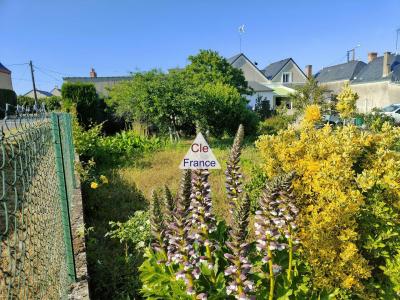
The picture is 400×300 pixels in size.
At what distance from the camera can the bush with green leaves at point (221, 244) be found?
68.5 inches

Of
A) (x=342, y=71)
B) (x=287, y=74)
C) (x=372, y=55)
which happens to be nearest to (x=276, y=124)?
(x=287, y=74)

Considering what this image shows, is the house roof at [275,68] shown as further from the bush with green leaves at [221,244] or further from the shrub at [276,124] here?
the bush with green leaves at [221,244]

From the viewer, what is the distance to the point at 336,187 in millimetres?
2578

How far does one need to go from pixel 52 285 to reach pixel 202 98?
10.7 meters

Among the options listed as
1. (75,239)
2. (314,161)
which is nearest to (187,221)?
(314,161)

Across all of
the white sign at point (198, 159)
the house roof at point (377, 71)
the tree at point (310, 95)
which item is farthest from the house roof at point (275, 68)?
the white sign at point (198, 159)

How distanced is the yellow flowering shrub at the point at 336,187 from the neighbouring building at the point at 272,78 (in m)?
30.2

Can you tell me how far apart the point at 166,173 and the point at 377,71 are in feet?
106

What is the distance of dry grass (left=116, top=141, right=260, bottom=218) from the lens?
20.1 ft

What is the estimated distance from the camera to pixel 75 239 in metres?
3.68

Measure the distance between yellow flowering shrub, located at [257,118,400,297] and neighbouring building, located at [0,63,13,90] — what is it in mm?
40059

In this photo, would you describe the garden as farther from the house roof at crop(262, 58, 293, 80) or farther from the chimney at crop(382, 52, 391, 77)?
the house roof at crop(262, 58, 293, 80)

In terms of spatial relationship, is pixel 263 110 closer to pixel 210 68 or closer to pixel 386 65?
pixel 210 68

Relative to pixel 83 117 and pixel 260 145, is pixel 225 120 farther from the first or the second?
pixel 260 145
